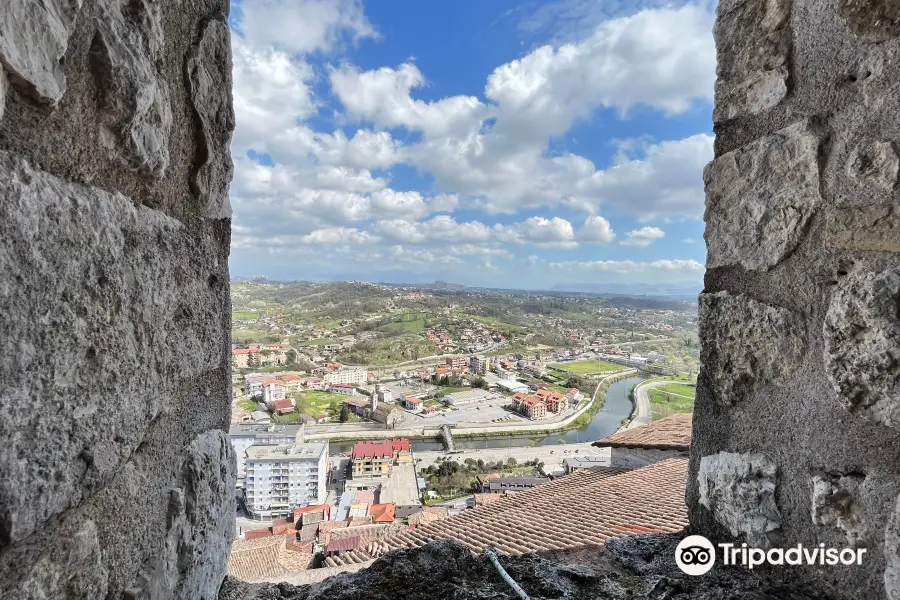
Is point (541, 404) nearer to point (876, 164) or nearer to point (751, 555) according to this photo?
point (751, 555)

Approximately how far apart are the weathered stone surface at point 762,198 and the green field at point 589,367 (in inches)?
2021

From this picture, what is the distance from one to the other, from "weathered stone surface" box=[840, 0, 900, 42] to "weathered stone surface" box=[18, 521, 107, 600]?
6.60ft

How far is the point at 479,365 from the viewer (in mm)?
53062

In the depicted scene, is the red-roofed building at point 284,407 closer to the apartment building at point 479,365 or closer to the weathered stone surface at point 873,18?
the apartment building at point 479,365

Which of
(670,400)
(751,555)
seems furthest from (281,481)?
(670,400)

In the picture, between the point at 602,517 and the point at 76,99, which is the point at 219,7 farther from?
the point at 602,517

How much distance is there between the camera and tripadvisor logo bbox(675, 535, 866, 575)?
125cm

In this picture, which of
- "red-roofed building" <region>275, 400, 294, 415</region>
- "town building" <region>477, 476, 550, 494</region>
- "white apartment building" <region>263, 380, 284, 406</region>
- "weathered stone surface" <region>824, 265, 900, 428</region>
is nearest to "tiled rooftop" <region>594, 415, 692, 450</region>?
"weathered stone surface" <region>824, 265, 900, 428</region>

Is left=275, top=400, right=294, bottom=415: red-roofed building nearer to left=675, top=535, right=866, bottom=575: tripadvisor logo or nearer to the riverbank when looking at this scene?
the riverbank

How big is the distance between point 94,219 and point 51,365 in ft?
0.85

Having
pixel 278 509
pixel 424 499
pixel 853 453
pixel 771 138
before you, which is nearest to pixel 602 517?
pixel 853 453

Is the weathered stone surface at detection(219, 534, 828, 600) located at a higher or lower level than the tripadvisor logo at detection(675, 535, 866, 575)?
lower

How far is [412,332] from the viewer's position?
65562mm

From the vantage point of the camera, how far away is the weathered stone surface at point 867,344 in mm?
1094
